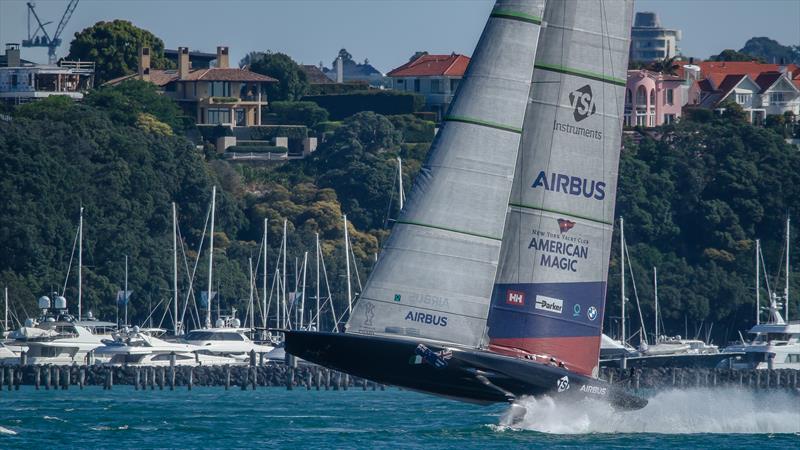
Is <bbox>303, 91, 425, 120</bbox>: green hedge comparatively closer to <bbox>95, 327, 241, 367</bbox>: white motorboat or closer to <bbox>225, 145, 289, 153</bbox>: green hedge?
<bbox>225, 145, 289, 153</bbox>: green hedge

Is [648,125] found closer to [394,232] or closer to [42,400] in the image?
[42,400]

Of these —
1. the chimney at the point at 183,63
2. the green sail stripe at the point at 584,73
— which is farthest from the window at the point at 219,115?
the green sail stripe at the point at 584,73

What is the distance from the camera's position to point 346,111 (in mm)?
125000

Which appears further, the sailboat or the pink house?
the pink house

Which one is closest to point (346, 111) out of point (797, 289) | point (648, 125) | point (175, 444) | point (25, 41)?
point (648, 125)

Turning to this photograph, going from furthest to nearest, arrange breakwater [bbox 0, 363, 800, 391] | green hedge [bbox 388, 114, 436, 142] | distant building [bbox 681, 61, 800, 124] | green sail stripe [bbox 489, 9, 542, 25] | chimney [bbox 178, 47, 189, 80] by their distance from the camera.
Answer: distant building [bbox 681, 61, 800, 124], chimney [bbox 178, 47, 189, 80], green hedge [bbox 388, 114, 436, 142], breakwater [bbox 0, 363, 800, 391], green sail stripe [bbox 489, 9, 542, 25]

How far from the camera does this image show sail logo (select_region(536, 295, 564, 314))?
34.2 metres

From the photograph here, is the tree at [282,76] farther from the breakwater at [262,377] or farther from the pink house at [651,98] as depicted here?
the breakwater at [262,377]

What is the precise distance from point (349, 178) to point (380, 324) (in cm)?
6388

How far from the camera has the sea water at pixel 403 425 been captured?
3478 centimetres

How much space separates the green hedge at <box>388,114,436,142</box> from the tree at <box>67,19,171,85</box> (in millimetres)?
22103

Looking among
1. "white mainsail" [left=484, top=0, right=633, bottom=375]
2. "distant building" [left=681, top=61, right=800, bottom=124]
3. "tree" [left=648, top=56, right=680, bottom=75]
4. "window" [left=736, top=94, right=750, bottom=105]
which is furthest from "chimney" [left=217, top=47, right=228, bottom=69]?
"white mainsail" [left=484, top=0, right=633, bottom=375]

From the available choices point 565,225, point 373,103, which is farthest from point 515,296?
point 373,103

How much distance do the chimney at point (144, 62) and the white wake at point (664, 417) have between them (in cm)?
8286
